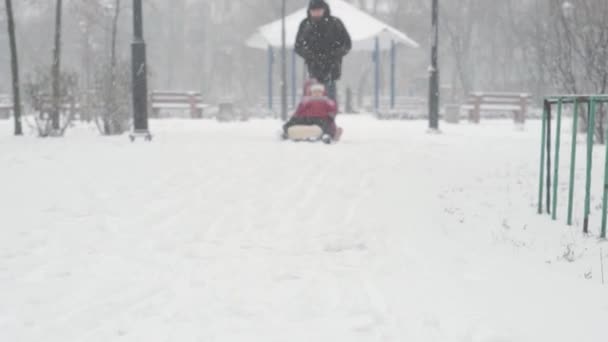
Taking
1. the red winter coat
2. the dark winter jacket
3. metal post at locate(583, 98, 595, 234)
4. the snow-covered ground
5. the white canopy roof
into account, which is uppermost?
the white canopy roof

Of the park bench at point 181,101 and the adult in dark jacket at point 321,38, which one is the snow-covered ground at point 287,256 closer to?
the adult in dark jacket at point 321,38

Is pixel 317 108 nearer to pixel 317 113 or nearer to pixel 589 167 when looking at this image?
pixel 317 113

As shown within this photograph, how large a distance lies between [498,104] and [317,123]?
13.1m

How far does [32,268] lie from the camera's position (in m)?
3.36

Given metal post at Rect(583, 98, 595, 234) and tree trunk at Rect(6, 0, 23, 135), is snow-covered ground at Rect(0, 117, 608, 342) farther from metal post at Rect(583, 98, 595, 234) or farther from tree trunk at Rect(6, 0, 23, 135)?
tree trunk at Rect(6, 0, 23, 135)

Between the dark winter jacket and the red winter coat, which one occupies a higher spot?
the dark winter jacket

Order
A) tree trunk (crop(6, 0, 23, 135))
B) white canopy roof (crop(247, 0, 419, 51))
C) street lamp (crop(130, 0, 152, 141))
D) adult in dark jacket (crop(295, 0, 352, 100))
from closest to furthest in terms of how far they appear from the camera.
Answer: street lamp (crop(130, 0, 152, 141)) → adult in dark jacket (crop(295, 0, 352, 100)) → tree trunk (crop(6, 0, 23, 135)) → white canopy roof (crop(247, 0, 419, 51))

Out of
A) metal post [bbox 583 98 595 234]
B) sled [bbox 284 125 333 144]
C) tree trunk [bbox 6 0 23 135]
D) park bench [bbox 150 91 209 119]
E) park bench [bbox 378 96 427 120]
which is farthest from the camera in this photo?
park bench [bbox 150 91 209 119]

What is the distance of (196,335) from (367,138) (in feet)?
28.6

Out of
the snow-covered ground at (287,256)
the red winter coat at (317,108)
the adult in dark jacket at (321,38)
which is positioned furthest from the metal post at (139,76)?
the adult in dark jacket at (321,38)

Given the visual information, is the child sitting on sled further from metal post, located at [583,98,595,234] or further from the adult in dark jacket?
metal post, located at [583,98,595,234]

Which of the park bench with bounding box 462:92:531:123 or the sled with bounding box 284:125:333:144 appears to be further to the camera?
the park bench with bounding box 462:92:531:123

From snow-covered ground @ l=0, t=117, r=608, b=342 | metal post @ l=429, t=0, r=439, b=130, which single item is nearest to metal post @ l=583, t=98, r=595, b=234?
snow-covered ground @ l=0, t=117, r=608, b=342

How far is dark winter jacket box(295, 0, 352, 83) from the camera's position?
33.8 feet
